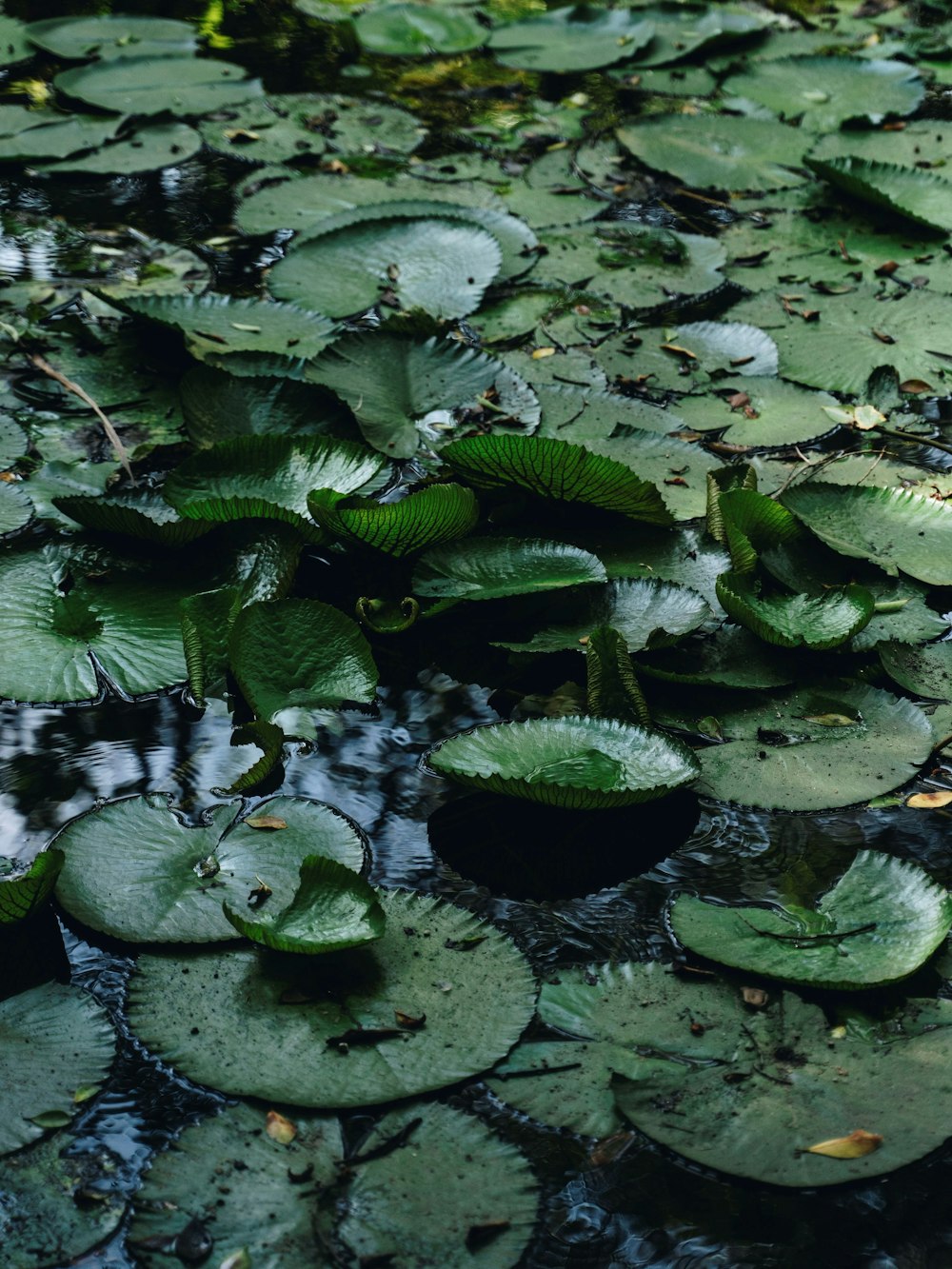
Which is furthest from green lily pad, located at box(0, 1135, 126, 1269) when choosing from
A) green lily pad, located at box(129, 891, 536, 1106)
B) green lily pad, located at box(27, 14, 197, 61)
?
green lily pad, located at box(27, 14, 197, 61)

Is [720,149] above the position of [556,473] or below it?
above

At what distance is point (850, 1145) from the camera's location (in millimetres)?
1237

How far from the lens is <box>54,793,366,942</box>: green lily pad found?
4.73 feet

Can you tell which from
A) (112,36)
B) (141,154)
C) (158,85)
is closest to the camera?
(141,154)

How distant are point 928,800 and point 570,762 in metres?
0.53

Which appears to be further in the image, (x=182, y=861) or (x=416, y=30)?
(x=416, y=30)

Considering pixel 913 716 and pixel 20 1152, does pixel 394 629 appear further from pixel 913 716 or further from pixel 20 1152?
pixel 20 1152

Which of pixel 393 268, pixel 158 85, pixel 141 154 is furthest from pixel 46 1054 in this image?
pixel 158 85

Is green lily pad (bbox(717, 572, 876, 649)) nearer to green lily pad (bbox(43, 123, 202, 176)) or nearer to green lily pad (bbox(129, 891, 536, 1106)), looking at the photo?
green lily pad (bbox(129, 891, 536, 1106))

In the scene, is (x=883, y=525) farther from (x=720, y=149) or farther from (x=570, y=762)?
(x=720, y=149)

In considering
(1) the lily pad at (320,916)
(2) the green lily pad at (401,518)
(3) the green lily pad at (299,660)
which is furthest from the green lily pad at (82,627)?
(1) the lily pad at (320,916)

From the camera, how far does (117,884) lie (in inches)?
58.1

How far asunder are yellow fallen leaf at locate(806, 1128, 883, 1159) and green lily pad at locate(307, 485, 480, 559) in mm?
1071

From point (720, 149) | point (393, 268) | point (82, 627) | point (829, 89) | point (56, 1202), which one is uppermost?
point (829, 89)
